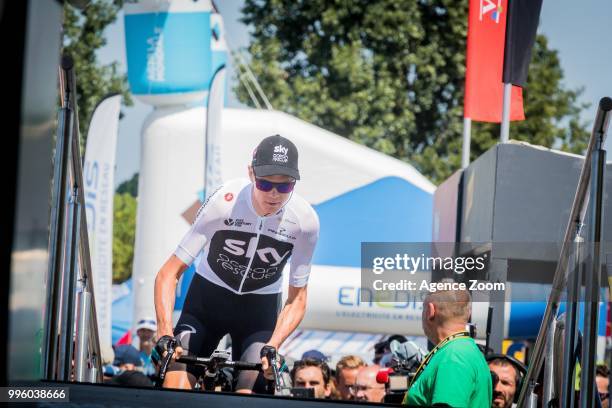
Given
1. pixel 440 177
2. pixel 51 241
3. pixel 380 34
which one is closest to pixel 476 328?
pixel 380 34

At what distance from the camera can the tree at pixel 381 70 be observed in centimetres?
450

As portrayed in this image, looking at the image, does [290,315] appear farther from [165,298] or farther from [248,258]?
[165,298]

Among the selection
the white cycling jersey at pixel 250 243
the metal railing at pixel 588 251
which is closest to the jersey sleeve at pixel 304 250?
the white cycling jersey at pixel 250 243

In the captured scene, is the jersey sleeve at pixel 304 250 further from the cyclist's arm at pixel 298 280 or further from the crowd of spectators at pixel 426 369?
the crowd of spectators at pixel 426 369

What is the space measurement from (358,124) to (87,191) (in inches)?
69.8

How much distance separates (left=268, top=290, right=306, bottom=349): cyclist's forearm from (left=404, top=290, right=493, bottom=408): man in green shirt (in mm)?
644

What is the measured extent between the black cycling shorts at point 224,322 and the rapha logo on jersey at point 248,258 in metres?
0.06

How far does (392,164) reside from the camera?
204 inches

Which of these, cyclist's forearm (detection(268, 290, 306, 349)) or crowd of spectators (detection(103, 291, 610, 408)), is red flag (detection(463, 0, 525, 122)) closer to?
crowd of spectators (detection(103, 291, 610, 408))

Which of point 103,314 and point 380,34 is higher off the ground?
point 380,34

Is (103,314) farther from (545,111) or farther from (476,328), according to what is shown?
(545,111)

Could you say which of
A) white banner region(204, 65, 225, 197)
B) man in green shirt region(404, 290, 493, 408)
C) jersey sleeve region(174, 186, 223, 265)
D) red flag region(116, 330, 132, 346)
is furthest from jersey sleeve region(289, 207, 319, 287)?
red flag region(116, 330, 132, 346)

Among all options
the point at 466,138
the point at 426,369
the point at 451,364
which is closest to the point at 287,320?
the point at 426,369

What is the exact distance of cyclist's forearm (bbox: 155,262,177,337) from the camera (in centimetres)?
415
